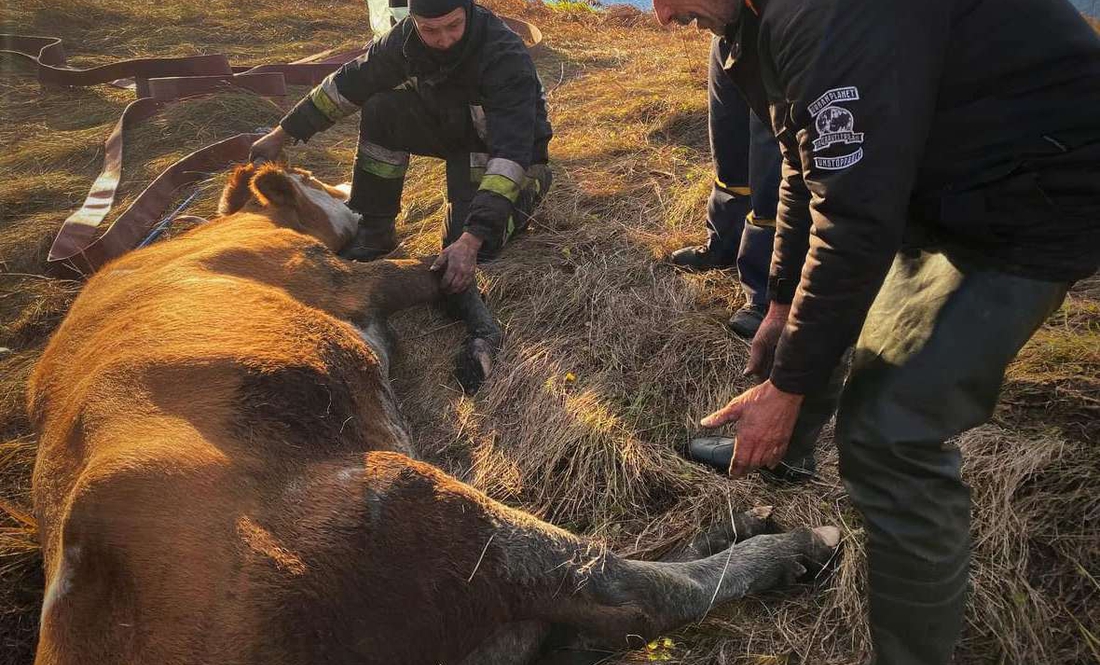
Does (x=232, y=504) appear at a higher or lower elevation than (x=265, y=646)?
higher

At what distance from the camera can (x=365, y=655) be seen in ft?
6.52

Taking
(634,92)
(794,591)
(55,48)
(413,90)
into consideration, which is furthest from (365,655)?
(55,48)

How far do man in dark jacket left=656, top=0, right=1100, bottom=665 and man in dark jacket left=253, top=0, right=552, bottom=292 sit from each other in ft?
7.38

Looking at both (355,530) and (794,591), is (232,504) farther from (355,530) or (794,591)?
(794,591)

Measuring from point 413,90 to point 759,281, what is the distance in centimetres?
282

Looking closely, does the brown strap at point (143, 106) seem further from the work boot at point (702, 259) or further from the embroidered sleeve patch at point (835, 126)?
the embroidered sleeve patch at point (835, 126)

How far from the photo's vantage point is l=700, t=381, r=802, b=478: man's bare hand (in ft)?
6.49

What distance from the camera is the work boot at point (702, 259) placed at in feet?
14.0

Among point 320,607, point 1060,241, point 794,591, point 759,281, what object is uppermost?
point 1060,241

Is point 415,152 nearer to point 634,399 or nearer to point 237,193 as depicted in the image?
point 237,193

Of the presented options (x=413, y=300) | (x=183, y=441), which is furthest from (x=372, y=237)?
(x=183, y=441)

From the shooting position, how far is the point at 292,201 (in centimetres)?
455

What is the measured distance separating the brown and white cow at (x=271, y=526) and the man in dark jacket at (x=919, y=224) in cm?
83

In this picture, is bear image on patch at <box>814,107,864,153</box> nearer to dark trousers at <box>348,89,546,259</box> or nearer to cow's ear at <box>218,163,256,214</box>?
dark trousers at <box>348,89,546,259</box>
